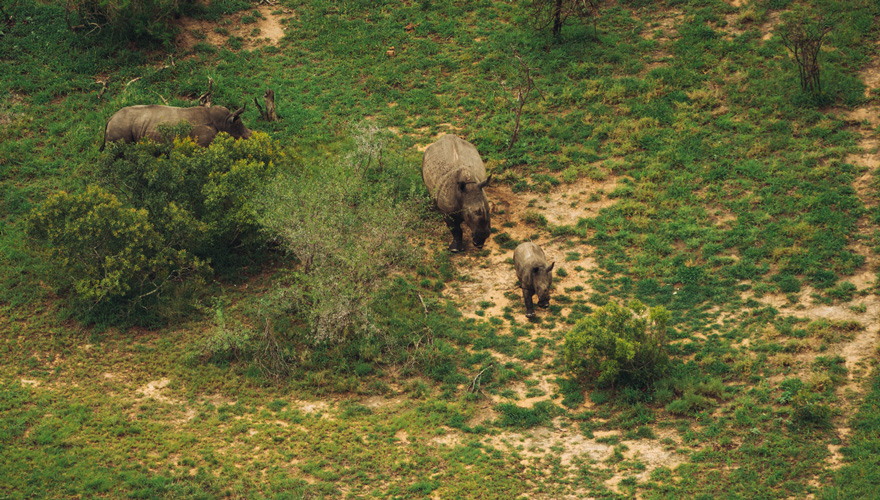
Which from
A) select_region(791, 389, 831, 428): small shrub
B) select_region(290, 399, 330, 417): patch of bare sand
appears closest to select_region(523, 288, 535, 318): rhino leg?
select_region(290, 399, 330, 417): patch of bare sand

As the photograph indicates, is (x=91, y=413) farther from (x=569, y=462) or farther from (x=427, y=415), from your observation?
(x=569, y=462)

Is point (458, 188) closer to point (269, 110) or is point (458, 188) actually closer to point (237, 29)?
point (269, 110)

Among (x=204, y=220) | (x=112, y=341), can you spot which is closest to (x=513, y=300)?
(x=204, y=220)

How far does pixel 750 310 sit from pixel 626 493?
5.82 meters

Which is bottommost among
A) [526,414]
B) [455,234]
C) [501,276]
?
[526,414]

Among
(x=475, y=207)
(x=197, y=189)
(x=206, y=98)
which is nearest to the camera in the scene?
(x=197, y=189)

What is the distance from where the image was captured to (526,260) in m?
16.7

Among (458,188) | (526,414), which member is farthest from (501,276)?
(526,414)

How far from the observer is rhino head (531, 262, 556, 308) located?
16531mm

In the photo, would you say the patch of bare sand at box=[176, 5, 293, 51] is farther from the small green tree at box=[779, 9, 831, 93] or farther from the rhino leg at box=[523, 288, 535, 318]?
the small green tree at box=[779, 9, 831, 93]

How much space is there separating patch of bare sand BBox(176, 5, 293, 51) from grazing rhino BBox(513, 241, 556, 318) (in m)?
15.2

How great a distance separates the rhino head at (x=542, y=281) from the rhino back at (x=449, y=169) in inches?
117

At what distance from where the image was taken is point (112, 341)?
16.2 metres

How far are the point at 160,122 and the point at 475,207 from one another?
912 centimetres
